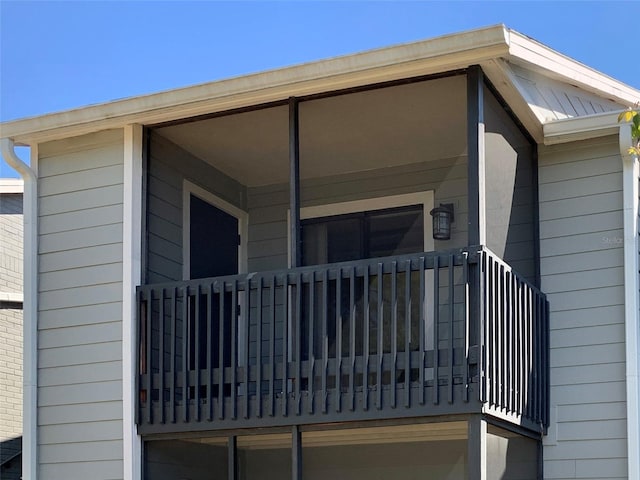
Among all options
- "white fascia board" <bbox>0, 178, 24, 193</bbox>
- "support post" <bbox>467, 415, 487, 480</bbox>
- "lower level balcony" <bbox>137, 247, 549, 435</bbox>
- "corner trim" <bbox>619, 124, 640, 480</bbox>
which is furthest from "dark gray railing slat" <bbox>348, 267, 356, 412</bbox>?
"white fascia board" <bbox>0, 178, 24, 193</bbox>

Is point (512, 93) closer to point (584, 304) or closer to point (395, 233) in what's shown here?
point (584, 304)

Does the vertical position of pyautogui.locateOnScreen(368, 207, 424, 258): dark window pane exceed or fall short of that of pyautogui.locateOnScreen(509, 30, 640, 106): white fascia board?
it falls short

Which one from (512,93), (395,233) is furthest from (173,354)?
(512,93)

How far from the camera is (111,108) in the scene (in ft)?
25.6

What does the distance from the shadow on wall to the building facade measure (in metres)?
4.00

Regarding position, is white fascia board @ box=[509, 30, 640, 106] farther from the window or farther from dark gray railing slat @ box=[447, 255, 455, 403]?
the window

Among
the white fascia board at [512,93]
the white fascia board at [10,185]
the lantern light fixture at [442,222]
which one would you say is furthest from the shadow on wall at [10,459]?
the white fascia board at [512,93]

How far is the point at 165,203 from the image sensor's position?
8219mm

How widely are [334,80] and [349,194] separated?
2.17m

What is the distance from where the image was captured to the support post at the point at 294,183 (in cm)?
A: 725

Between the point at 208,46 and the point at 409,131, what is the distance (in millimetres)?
6370

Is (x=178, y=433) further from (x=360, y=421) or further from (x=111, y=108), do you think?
(x=111, y=108)

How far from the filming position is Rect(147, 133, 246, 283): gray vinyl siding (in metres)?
8.02

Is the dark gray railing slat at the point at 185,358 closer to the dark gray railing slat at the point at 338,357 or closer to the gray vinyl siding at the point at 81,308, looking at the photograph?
the gray vinyl siding at the point at 81,308
